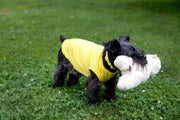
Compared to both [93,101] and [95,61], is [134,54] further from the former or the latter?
[93,101]

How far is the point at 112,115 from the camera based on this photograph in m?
3.30

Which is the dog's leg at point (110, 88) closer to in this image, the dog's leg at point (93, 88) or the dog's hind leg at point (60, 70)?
the dog's leg at point (93, 88)

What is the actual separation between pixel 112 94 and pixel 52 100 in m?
1.23

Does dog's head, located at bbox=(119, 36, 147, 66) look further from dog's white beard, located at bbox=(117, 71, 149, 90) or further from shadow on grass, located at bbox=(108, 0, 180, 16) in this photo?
shadow on grass, located at bbox=(108, 0, 180, 16)

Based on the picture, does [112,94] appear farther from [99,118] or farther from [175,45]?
[175,45]

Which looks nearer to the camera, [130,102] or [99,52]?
[99,52]

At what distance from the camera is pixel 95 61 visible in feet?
10.1

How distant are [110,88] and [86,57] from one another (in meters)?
0.84

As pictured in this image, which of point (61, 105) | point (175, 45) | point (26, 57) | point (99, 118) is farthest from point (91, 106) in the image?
point (175, 45)

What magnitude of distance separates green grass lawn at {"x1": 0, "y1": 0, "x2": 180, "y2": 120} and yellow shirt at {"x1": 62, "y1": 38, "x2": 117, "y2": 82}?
0.74 meters

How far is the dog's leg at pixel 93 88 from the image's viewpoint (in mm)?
3239

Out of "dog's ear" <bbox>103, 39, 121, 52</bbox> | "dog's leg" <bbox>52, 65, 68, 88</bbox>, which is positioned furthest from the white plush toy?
"dog's leg" <bbox>52, 65, 68, 88</bbox>

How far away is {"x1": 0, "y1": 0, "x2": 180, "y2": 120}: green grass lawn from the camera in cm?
339

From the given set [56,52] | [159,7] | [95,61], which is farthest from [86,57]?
[159,7]
